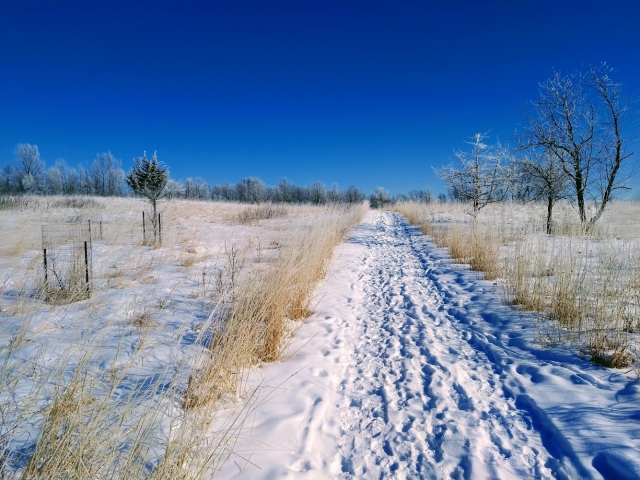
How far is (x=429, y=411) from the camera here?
226 cm

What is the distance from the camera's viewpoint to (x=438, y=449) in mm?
1907

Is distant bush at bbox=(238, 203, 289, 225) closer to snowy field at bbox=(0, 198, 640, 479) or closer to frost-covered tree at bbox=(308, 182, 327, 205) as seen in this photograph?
snowy field at bbox=(0, 198, 640, 479)

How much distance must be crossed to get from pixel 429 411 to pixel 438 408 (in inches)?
3.2

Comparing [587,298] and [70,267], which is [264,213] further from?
[587,298]

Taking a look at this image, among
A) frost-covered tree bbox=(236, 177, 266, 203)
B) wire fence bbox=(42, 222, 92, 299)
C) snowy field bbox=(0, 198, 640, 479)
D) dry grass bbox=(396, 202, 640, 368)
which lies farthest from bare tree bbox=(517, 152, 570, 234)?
frost-covered tree bbox=(236, 177, 266, 203)

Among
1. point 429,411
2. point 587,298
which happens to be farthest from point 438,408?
point 587,298

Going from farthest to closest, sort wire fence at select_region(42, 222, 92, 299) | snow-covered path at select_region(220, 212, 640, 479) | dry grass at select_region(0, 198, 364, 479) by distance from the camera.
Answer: wire fence at select_region(42, 222, 92, 299)
snow-covered path at select_region(220, 212, 640, 479)
dry grass at select_region(0, 198, 364, 479)

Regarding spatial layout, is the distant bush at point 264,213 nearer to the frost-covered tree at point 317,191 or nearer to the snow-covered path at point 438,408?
the snow-covered path at point 438,408

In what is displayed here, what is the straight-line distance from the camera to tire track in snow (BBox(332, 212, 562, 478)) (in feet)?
5.88

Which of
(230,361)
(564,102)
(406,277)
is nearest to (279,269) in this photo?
(230,361)

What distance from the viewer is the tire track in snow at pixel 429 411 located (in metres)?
1.79

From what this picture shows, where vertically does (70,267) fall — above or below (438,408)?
above

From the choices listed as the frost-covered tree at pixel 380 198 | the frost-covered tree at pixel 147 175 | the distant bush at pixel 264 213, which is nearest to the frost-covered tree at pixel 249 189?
the frost-covered tree at pixel 380 198

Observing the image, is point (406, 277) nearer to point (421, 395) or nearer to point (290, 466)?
point (421, 395)
